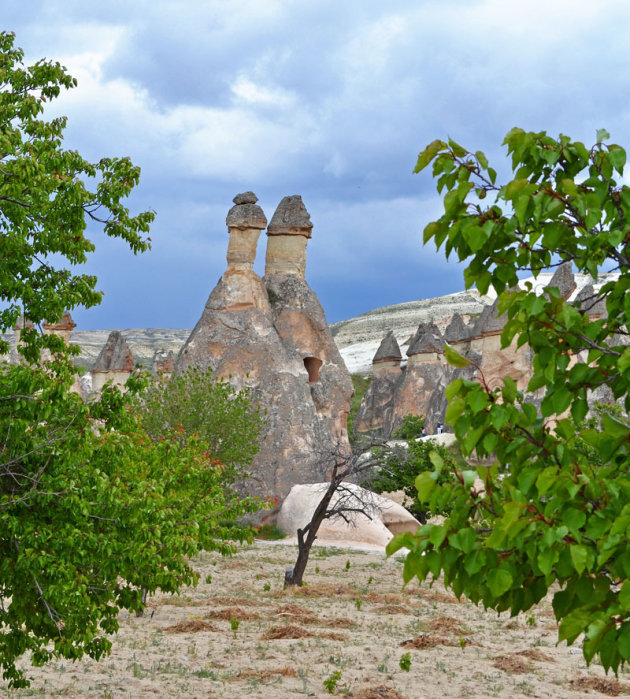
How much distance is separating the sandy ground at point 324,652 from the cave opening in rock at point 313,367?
58.0 ft

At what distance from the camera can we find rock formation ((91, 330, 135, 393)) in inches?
1748

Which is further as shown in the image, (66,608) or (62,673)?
(62,673)

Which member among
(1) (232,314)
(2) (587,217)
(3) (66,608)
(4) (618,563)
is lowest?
(3) (66,608)

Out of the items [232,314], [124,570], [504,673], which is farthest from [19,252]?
[232,314]

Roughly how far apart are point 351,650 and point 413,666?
1061 millimetres

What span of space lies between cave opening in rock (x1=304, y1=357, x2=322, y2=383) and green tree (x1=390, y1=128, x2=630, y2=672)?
3087 centimetres

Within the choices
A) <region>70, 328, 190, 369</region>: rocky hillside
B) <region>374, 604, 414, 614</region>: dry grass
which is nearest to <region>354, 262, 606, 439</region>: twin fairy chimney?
<region>374, 604, 414, 614</region>: dry grass

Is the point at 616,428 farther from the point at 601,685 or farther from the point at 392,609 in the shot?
the point at 392,609

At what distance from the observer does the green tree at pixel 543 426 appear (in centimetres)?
319

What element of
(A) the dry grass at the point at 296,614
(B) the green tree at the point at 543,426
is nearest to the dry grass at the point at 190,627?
(A) the dry grass at the point at 296,614

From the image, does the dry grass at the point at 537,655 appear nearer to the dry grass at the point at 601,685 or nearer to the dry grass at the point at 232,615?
the dry grass at the point at 601,685

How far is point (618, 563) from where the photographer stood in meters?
3.08

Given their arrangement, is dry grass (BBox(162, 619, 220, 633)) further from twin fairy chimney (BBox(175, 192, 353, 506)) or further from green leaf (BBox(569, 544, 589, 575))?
twin fairy chimney (BBox(175, 192, 353, 506))

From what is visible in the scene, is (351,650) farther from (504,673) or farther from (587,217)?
(587,217)
